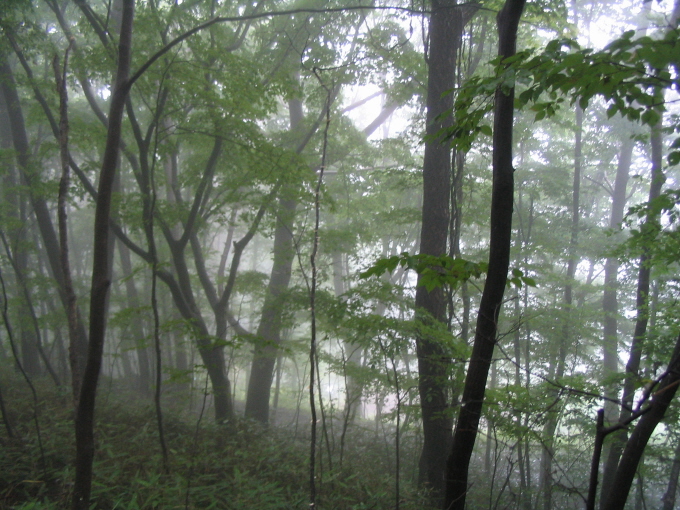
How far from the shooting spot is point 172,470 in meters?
5.30

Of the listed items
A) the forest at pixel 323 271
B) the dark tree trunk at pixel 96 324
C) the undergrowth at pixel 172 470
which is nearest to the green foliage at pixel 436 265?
the forest at pixel 323 271

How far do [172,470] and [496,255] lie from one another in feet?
16.7

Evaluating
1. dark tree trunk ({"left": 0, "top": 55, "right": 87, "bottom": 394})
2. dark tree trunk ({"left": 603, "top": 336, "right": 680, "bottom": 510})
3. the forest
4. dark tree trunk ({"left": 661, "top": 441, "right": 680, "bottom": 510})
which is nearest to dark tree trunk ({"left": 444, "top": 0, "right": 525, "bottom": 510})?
the forest

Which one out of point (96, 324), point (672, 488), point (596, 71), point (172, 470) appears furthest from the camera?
point (672, 488)

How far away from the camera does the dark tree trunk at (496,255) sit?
6.73ft

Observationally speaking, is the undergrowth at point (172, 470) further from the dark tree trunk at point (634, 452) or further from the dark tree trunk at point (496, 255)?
the dark tree trunk at point (634, 452)

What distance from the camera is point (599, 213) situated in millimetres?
21375

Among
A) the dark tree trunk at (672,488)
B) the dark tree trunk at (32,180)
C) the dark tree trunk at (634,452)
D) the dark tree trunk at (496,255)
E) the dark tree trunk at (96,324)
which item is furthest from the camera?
the dark tree trunk at (32,180)

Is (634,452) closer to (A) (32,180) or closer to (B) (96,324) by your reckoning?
(B) (96,324)

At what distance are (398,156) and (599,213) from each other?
Result: 558 inches

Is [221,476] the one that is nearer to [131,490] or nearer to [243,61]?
[131,490]

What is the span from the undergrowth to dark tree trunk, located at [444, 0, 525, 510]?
3040mm

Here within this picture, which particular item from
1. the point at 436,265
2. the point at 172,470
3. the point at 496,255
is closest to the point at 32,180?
the point at 172,470

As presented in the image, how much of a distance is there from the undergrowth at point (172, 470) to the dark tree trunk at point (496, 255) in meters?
3.04
